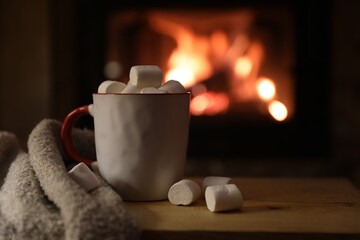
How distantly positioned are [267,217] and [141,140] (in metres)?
0.16

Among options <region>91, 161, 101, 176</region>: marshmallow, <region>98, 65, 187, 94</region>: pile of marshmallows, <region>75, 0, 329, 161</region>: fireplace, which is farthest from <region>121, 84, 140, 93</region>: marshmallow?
<region>75, 0, 329, 161</region>: fireplace

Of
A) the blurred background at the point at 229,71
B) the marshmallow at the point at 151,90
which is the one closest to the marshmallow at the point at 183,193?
the marshmallow at the point at 151,90

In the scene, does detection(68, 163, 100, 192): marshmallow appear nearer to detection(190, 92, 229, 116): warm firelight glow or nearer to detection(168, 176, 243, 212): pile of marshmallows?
detection(168, 176, 243, 212): pile of marshmallows

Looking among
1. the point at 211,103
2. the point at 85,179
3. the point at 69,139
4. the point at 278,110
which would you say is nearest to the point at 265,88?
the point at 278,110

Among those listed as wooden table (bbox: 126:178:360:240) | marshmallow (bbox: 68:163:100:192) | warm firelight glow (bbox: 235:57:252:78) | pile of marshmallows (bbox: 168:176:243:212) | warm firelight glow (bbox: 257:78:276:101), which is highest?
warm firelight glow (bbox: 235:57:252:78)

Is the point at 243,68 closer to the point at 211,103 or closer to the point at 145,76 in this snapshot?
the point at 211,103

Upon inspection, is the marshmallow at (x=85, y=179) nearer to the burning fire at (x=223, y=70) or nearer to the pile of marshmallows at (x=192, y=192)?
the pile of marshmallows at (x=192, y=192)

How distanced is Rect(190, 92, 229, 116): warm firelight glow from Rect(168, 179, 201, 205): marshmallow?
1200mm

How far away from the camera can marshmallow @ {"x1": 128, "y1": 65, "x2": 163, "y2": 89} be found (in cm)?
59

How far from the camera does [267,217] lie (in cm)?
50

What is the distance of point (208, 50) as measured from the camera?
179cm

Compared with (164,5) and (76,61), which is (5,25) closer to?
(76,61)

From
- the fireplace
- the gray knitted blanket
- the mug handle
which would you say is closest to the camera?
the gray knitted blanket

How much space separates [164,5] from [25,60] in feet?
1.65
